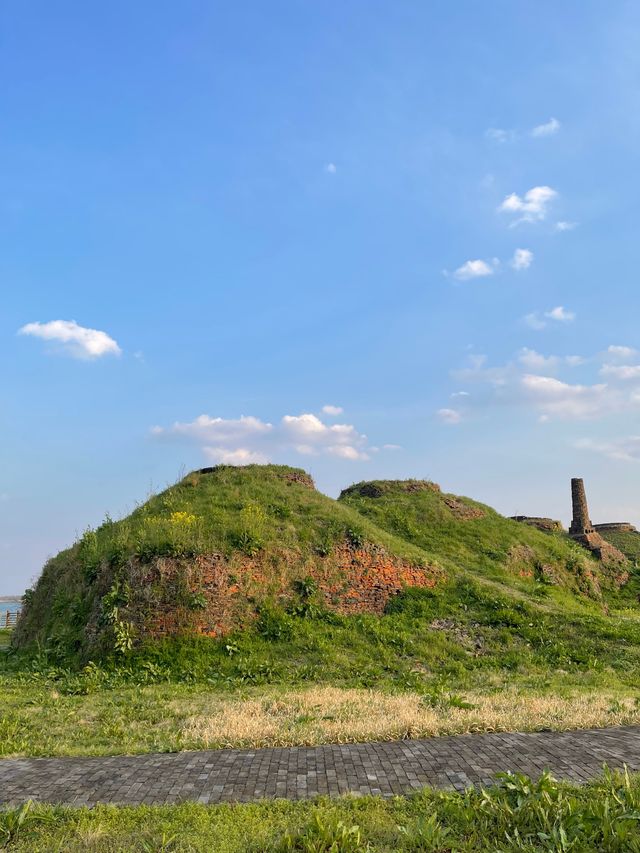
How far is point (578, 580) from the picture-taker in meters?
29.1

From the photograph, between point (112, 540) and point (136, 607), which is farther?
point (112, 540)

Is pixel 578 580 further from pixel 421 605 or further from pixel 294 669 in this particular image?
pixel 294 669

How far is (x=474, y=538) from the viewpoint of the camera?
2873 centimetres

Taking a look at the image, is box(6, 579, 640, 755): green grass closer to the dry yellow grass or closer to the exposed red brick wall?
the dry yellow grass

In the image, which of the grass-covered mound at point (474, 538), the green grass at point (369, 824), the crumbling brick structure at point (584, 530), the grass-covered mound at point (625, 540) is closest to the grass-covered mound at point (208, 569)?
the grass-covered mound at point (474, 538)

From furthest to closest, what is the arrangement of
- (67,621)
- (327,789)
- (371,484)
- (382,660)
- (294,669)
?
(371,484) < (67,621) < (382,660) < (294,669) < (327,789)

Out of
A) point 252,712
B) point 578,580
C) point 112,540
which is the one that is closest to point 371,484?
point 578,580

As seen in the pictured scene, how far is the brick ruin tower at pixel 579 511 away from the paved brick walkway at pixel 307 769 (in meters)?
37.2

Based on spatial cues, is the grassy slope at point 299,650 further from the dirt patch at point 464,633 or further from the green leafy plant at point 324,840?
the green leafy plant at point 324,840

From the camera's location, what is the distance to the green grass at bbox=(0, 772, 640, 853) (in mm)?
5066

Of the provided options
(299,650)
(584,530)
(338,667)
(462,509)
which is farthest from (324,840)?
(584,530)

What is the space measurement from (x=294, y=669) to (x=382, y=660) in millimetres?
2585

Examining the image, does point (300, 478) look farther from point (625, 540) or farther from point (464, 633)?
point (625, 540)

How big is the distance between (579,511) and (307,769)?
135 feet
